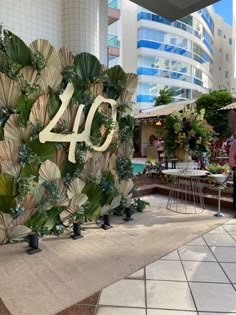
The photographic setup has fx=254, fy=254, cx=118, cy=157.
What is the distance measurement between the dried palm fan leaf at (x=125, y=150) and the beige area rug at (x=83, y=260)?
99 cm

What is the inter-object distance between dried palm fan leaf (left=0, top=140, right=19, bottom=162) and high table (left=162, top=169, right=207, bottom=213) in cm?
242

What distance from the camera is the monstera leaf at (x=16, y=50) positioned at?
8.53 feet

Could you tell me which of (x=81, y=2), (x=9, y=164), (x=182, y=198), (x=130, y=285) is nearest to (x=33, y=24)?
(x=81, y=2)

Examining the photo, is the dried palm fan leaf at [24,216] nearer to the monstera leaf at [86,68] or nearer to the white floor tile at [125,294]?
the white floor tile at [125,294]

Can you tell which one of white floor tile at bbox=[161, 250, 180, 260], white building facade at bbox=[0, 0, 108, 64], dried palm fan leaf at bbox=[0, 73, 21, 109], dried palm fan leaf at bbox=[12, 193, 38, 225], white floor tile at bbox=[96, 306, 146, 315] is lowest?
white floor tile at bbox=[96, 306, 146, 315]

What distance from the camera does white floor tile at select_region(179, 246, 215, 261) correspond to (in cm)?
261

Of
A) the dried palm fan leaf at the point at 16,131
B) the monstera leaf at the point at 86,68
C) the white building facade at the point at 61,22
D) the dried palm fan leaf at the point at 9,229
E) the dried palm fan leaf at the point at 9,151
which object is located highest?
the white building facade at the point at 61,22

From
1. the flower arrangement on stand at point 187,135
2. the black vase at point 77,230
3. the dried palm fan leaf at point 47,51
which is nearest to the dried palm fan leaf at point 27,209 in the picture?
the black vase at point 77,230

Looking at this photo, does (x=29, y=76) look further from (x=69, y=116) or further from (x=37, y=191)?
(x=37, y=191)

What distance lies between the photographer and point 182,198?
4988mm

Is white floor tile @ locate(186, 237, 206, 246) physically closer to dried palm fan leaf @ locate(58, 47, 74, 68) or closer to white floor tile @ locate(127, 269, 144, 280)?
white floor tile @ locate(127, 269, 144, 280)

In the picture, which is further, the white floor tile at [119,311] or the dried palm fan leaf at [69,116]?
the dried palm fan leaf at [69,116]

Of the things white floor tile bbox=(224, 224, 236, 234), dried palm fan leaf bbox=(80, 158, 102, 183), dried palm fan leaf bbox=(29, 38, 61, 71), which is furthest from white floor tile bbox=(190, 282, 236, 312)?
dried palm fan leaf bbox=(29, 38, 61, 71)

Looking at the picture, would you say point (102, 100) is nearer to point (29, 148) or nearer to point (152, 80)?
point (29, 148)
